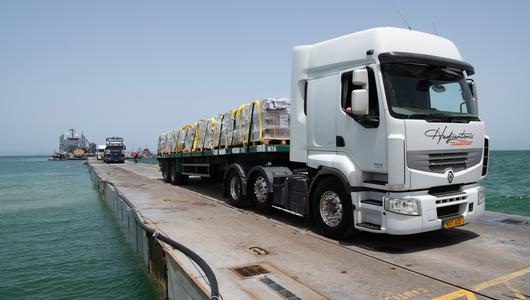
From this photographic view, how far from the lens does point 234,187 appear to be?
10.4 metres

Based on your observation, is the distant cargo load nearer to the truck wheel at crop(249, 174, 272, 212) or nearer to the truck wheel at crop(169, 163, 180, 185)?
the truck wheel at crop(249, 174, 272, 212)

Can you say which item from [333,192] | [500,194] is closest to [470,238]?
[333,192]

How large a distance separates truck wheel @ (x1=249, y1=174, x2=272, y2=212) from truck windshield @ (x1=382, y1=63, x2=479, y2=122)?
373 centimetres

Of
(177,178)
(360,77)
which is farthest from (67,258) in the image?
(177,178)

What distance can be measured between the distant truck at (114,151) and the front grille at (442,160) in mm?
55462

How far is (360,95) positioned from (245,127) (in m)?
4.83

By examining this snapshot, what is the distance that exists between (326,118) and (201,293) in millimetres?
3789

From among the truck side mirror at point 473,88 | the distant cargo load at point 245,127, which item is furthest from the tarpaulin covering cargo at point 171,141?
the truck side mirror at point 473,88

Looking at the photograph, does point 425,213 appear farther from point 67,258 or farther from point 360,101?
point 67,258

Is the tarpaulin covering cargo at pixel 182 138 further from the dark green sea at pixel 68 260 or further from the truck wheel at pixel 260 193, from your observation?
the truck wheel at pixel 260 193

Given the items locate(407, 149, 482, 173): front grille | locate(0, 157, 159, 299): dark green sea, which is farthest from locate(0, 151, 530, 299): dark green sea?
locate(407, 149, 482, 173): front grille

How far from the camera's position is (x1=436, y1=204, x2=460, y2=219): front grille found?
19.6 feet

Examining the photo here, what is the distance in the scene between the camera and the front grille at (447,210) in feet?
19.6

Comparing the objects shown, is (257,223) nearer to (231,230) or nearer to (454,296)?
(231,230)
